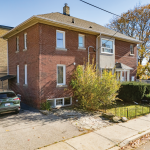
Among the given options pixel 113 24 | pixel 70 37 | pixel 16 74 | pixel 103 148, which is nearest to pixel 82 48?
pixel 70 37

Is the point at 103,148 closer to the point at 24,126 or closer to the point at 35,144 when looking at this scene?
the point at 35,144

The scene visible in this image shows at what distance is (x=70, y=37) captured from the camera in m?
Result: 11.9

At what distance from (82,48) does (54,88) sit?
14.3 feet

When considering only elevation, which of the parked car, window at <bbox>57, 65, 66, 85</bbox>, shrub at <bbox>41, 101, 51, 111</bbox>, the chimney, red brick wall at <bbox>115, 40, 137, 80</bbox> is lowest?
shrub at <bbox>41, 101, 51, 111</bbox>

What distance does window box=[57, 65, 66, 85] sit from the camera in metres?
11.4

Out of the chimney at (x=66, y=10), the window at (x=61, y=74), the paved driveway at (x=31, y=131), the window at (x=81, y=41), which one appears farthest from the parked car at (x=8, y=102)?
the chimney at (x=66, y=10)

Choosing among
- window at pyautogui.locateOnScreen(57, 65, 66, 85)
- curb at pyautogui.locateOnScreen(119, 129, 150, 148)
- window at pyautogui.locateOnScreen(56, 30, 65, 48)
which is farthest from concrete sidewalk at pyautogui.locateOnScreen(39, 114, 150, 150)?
window at pyautogui.locateOnScreen(56, 30, 65, 48)

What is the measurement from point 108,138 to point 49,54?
7119 mm

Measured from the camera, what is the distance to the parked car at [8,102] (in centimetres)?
800

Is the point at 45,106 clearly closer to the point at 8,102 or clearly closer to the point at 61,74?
the point at 8,102

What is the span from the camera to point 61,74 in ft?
37.8

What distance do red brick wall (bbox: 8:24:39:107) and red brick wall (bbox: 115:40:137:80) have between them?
8.81m

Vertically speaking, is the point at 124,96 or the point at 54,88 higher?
the point at 54,88

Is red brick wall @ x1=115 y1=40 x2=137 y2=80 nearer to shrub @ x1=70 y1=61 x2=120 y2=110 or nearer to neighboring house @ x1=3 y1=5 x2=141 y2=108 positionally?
neighboring house @ x1=3 y1=5 x2=141 y2=108
